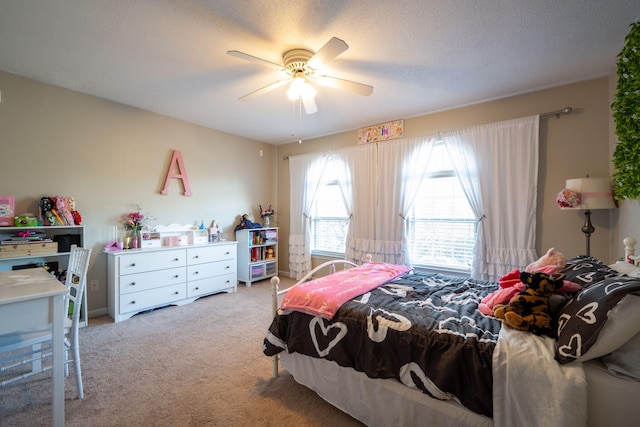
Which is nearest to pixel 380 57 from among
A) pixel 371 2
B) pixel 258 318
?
pixel 371 2

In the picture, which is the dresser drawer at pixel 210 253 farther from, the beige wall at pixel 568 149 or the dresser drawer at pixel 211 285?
the beige wall at pixel 568 149

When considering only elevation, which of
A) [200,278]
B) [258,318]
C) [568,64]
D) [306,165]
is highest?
[568,64]

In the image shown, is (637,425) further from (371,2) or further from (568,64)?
(568,64)

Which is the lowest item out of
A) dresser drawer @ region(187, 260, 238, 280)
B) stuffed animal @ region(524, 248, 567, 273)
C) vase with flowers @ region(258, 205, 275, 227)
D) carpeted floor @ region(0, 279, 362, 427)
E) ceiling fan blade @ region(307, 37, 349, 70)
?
carpeted floor @ region(0, 279, 362, 427)

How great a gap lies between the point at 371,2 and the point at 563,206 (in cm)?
243

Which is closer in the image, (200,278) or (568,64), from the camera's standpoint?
(568,64)

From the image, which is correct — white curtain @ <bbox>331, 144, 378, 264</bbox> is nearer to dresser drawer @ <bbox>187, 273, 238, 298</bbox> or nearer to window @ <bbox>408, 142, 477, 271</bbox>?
window @ <bbox>408, 142, 477, 271</bbox>

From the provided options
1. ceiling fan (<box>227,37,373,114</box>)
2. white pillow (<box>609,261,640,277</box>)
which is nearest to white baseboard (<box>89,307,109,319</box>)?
ceiling fan (<box>227,37,373,114</box>)

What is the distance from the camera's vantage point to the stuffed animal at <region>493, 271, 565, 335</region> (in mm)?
1300

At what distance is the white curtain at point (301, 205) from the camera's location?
4.73 m

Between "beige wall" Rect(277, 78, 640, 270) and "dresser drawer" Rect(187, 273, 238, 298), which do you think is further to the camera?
→ "dresser drawer" Rect(187, 273, 238, 298)

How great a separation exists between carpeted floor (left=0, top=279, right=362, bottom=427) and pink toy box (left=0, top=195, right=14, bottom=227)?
4.33 feet

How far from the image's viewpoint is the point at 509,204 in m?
3.01

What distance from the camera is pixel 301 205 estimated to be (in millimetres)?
4875
